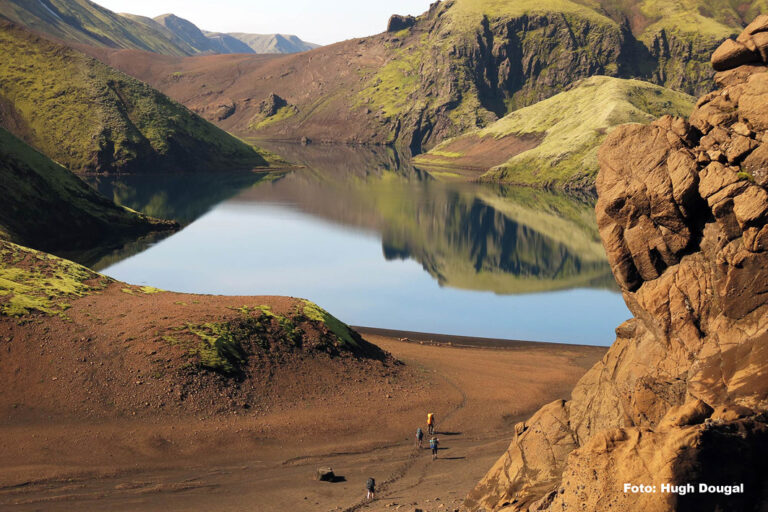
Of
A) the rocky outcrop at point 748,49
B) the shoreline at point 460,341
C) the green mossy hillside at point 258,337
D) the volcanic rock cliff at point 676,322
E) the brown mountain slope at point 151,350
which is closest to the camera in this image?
the volcanic rock cliff at point 676,322

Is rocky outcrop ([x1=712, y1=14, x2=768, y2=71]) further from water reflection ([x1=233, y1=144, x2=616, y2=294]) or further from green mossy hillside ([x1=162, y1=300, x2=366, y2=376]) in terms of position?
water reflection ([x1=233, y1=144, x2=616, y2=294])

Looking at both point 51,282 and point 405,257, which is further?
point 405,257

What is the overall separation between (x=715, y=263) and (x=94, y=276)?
53.9 meters

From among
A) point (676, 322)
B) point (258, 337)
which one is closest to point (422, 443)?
point (258, 337)

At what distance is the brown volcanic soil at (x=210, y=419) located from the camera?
3694 centimetres

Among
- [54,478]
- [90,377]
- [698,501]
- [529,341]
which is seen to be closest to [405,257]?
[529,341]

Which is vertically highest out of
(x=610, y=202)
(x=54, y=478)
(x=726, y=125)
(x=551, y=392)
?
(x=726, y=125)

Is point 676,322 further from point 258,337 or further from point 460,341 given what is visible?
point 460,341

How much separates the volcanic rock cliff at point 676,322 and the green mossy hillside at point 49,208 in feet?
309

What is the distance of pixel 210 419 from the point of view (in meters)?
45.4

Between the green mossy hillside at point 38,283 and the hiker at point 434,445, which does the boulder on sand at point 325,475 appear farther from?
the green mossy hillside at point 38,283

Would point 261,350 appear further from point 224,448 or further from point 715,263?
point 715,263

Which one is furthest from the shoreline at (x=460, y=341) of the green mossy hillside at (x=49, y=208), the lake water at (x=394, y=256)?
the green mossy hillside at (x=49, y=208)

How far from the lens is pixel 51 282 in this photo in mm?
56812
